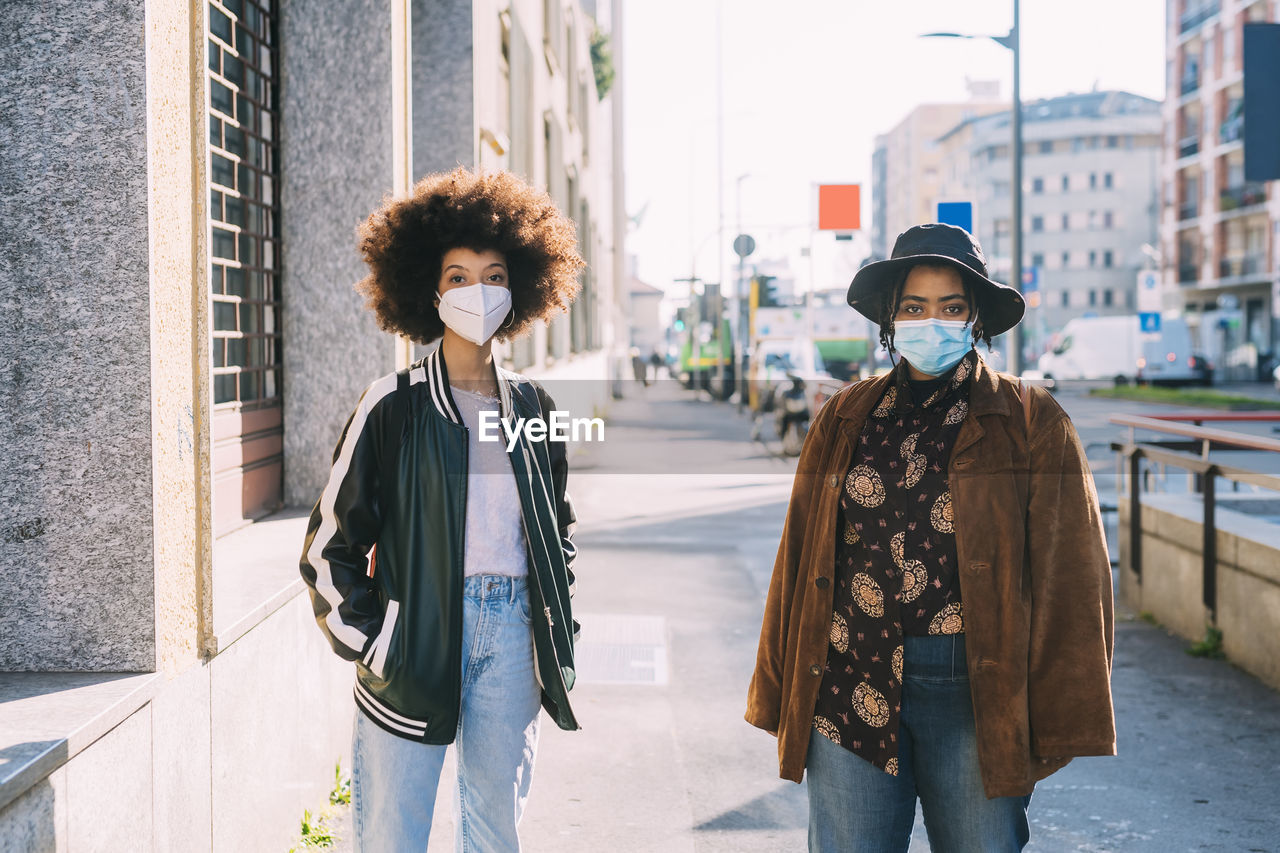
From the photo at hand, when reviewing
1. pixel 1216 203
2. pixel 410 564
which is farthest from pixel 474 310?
pixel 1216 203

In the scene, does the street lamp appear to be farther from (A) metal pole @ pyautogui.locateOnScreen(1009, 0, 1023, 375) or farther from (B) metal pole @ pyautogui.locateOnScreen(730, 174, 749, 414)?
(B) metal pole @ pyautogui.locateOnScreen(730, 174, 749, 414)

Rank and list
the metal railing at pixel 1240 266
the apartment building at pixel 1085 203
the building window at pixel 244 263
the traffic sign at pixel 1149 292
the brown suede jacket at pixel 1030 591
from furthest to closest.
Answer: the apartment building at pixel 1085 203 → the metal railing at pixel 1240 266 → the traffic sign at pixel 1149 292 → the building window at pixel 244 263 → the brown suede jacket at pixel 1030 591

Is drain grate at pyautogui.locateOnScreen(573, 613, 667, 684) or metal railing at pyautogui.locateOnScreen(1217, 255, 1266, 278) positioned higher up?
metal railing at pyautogui.locateOnScreen(1217, 255, 1266, 278)

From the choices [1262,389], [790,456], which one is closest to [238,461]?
[790,456]

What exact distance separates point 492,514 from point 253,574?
5.31 ft

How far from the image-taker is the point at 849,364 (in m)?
37.6

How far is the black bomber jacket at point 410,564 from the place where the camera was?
2770 millimetres

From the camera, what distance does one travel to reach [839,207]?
11.3 meters

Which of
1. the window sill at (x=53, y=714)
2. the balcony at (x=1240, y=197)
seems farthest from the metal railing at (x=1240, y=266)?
the window sill at (x=53, y=714)

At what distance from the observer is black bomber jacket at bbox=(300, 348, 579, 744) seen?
2.77 meters

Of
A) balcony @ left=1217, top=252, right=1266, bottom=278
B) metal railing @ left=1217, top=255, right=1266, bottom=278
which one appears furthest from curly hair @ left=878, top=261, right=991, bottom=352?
metal railing @ left=1217, top=255, right=1266, bottom=278

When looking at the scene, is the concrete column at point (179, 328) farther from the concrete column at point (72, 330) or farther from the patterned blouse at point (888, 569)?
the patterned blouse at point (888, 569)

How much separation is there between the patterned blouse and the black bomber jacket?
649mm

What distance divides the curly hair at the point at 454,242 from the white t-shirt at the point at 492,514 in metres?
0.54
